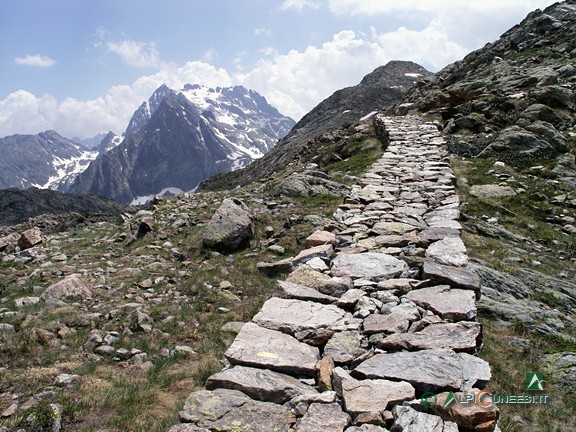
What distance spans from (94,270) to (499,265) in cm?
1156

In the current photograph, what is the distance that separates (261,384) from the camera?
186 inches

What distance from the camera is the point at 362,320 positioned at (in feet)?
19.9

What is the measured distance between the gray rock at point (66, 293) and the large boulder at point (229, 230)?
4088 millimetres

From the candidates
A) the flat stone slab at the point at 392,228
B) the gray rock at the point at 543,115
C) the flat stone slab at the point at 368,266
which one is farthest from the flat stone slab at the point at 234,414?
the gray rock at the point at 543,115

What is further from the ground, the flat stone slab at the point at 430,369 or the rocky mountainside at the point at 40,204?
the rocky mountainside at the point at 40,204

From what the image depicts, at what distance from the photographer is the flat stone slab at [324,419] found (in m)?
4.03

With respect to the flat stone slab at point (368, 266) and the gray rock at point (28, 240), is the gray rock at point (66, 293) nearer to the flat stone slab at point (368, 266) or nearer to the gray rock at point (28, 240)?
the flat stone slab at point (368, 266)

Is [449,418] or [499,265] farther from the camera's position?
[499,265]

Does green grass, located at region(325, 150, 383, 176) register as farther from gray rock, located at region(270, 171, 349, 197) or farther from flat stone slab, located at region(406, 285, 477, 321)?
flat stone slab, located at region(406, 285, 477, 321)

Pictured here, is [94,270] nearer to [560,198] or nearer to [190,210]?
[190,210]

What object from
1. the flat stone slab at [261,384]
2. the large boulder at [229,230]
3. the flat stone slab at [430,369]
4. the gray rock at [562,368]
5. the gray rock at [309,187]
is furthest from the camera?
the gray rock at [309,187]

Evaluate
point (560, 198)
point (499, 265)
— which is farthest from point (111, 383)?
point (560, 198)

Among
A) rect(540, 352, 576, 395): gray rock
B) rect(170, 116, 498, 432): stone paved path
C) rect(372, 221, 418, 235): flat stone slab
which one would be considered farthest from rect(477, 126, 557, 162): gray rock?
rect(540, 352, 576, 395): gray rock

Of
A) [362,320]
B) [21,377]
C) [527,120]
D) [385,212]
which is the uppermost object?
[527,120]
